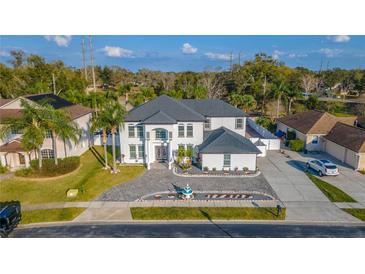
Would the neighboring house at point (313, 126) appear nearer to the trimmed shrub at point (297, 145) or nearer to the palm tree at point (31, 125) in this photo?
the trimmed shrub at point (297, 145)

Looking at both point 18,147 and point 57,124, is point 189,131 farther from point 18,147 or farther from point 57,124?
point 18,147

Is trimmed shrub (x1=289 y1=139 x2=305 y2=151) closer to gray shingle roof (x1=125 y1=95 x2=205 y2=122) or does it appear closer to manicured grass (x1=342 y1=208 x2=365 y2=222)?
gray shingle roof (x1=125 y1=95 x2=205 y2=122)

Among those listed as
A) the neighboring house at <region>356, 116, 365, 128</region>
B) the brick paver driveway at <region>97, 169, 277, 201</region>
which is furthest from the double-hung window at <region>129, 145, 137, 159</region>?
the neighboring house at <region>356, 116, 365, 128</region>

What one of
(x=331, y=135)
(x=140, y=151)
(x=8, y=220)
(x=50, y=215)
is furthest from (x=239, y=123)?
(x=8, y=220)

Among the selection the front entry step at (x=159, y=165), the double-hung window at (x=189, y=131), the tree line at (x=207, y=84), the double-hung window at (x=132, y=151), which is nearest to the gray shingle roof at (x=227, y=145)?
the double-hung window at (x=189, y=131)

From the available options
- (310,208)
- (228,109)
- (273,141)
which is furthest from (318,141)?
(310,208)
